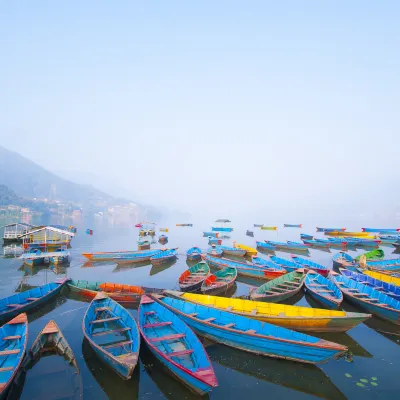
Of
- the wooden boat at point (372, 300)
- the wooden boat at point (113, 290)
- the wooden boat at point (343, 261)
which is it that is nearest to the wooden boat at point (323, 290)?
the wooden boat at point (372, 300)

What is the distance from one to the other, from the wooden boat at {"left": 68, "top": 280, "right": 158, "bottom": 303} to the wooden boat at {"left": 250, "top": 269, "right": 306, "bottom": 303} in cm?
767

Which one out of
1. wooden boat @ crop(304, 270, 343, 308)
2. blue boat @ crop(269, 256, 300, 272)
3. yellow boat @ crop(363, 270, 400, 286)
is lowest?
blue boat @ crop(269, 256, 300, 272)

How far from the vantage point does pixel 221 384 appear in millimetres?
10242

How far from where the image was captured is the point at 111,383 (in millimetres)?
10219

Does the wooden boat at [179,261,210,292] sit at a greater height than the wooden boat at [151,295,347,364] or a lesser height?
lesser

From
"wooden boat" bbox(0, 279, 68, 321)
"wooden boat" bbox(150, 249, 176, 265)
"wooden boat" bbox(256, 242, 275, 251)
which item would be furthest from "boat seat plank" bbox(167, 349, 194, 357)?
"wooden boat" bbox(256, 242, 275, 251)

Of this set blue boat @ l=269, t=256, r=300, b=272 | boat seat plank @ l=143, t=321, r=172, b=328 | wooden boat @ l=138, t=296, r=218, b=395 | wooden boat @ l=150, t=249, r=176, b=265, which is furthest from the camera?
wooden boat @ l=150, t=249, r=176, b=265

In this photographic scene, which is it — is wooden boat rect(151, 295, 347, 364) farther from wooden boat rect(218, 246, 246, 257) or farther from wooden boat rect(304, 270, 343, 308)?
wooden boat rect(218, 246, 246, 257)

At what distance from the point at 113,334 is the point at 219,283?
9.96 metres

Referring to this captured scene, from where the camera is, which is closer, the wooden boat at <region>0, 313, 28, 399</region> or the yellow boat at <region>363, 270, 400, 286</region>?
the wooden boat at <region>0, 313, 28, 399</region>

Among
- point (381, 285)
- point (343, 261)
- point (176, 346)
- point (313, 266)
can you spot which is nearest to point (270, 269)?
point (313, 266)

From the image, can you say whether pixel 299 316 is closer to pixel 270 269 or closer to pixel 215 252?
pixel 270 269

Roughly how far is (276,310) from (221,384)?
19.3 feet

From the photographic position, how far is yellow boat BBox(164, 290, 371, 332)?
12977 mm
